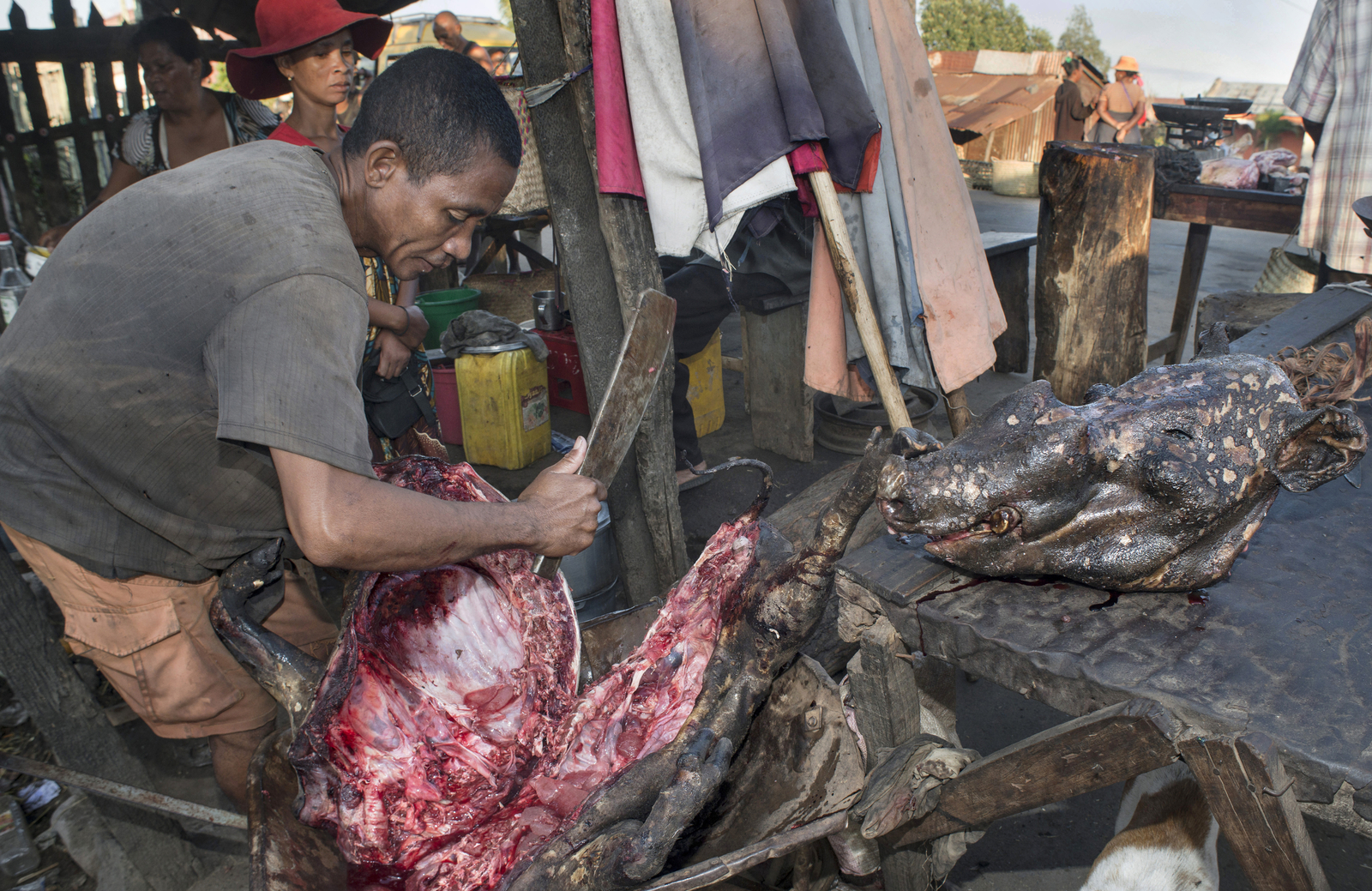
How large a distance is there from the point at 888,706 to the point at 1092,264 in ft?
7.45

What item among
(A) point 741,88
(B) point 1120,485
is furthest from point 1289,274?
(B) point 1120,485

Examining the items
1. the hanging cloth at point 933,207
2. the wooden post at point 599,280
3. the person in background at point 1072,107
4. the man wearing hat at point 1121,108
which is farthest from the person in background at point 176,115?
the man wearing hat at point 1121,108

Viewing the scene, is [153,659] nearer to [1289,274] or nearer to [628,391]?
[628,391]

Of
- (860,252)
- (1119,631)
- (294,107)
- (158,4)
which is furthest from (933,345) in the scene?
(158,4)

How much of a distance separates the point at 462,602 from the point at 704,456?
323 cm

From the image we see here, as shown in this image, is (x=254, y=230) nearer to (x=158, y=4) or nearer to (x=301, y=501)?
(x=301, y=501)

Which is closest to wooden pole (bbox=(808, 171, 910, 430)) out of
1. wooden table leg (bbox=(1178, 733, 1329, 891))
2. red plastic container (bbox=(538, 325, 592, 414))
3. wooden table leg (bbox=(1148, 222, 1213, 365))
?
wooden table leg (bbox=(1178, 733, 1329, 891))

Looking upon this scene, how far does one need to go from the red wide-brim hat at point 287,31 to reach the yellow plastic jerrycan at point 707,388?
8.08ft

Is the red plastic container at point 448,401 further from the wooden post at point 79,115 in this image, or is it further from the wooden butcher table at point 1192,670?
the wooden butcher table at point 1192,670

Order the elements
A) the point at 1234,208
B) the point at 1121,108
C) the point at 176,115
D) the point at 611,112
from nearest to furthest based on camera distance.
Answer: the point at 611,112, the point at 176,115, the point at 1234,208, the point at 1121,108

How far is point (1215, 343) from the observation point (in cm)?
216

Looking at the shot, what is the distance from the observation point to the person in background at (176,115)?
3.85 metres

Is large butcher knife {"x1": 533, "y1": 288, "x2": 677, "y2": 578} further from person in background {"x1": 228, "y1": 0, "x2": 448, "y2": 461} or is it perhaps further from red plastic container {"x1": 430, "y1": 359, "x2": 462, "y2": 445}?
red plastic container {"x1": 430, "y1": 359, "x2": 462, "y2": 445}

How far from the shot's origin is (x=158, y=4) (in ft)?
18.0
